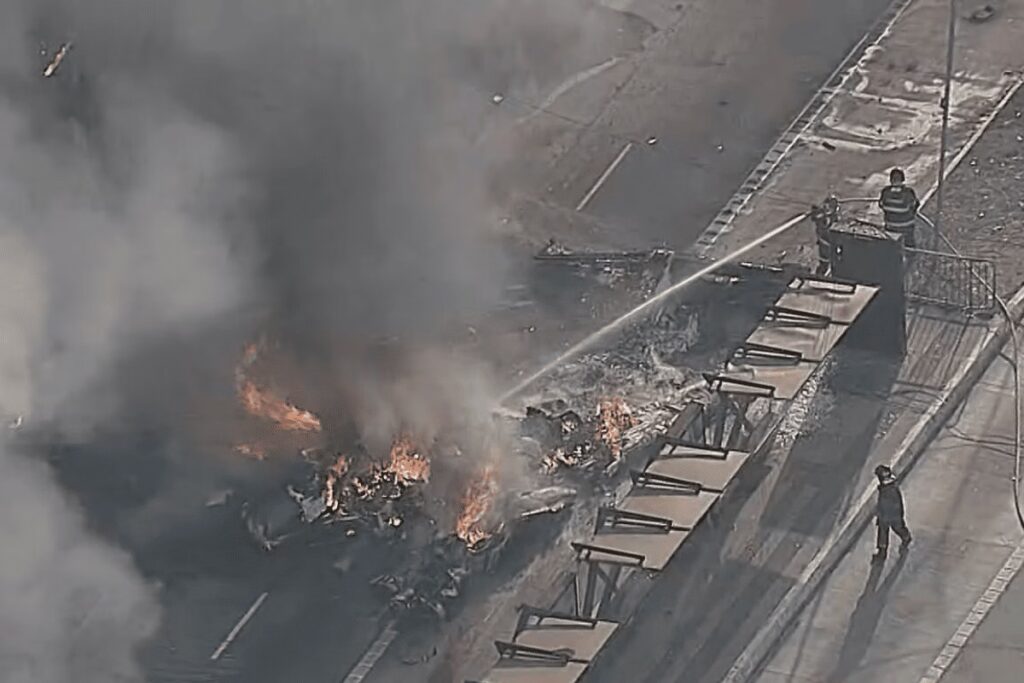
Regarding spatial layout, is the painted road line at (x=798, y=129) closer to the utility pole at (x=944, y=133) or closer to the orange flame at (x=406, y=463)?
the utility pole at (x=944, y=133)

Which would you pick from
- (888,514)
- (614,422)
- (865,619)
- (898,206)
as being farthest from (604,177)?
(865,619)

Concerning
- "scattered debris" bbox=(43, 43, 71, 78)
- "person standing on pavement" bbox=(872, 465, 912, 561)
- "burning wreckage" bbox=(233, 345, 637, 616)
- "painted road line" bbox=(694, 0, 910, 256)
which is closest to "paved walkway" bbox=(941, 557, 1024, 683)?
"person standing on pavement" bbox=(872, 465, 912, 561)

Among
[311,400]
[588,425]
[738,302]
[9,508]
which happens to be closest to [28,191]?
[9,508]

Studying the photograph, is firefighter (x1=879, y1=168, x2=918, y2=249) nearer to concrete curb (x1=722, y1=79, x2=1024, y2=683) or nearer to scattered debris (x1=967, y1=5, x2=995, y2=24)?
concrete curb (x1=722, y1=79, x2=1024, y2=683)

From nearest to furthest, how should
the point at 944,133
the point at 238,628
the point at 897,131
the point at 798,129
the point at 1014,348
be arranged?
1. the point at 238,628
2. the point at 1014,348
3. the point at 944,133
4. the point at 897,131
5. the point at 798,129

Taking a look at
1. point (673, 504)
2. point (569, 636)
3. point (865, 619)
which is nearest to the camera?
point (569, 636)

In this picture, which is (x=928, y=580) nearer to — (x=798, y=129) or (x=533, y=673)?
(x=533, y=673)
